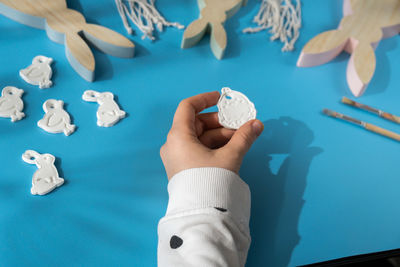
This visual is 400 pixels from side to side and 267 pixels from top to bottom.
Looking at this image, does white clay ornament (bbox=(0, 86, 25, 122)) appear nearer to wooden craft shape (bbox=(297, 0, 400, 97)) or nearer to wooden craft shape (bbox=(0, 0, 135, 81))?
wooden craft shape (bbox=(0, 0, 135, 81))

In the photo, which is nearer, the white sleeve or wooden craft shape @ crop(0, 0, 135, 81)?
the white sleeve

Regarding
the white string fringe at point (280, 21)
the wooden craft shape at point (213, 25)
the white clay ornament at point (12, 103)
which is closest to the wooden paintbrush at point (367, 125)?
the white string fringe at point (280, 21)

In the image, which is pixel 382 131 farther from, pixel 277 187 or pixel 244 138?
pixel 244 138

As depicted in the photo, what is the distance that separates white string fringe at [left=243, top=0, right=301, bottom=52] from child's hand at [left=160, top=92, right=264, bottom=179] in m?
0.46

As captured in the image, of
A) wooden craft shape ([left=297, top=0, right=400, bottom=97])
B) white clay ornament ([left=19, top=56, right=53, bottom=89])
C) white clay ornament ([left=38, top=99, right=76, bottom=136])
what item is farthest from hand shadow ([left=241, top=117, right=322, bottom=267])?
white clay ornament ([left=19, top=56, right=53, bottom=89])

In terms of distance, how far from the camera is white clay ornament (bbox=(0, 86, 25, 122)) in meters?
0.88

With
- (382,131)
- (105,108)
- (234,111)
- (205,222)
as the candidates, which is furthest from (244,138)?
(382,131)

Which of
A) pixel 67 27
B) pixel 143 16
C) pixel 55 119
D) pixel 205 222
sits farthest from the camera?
pixel 143 16

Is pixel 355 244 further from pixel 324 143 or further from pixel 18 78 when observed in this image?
pixel 18 78

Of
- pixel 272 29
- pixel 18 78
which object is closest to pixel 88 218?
pixel 18 78

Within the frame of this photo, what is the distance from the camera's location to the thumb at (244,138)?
2.52 ft

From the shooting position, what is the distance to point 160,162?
892mm

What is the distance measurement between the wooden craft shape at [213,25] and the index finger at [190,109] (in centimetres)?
27

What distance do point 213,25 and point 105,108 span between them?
0.46 metres
